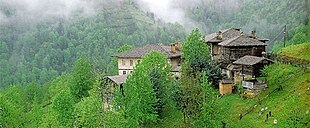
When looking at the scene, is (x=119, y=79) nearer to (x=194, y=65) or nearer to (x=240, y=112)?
(x=194, y=65)

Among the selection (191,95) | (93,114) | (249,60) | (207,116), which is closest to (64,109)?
(93,114)

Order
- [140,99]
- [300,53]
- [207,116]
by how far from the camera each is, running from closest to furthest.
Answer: [207,116] < [140,99] < [300,53]

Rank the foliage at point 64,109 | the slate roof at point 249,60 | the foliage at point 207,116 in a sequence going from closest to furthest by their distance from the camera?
1. the foliage at point 207,116
2. the foliage at point 64,109
3. the slate roof at point 249,60

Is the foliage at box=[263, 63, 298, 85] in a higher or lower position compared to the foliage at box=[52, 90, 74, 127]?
higher

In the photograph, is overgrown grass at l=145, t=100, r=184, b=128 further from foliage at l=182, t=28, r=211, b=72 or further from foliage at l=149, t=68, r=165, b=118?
foliage at l=182, t=28, r=211, b=72

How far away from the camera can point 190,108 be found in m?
43.8

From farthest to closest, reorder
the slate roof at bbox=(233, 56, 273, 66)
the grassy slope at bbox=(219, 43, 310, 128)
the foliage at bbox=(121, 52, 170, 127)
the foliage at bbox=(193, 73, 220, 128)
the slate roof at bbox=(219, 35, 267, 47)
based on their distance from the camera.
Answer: the slate roof at bbox=(219, 35, 267, 47) → the slate roof at bbox=(233, 56, 273, 66) → the foliage at bbox=(121, 52, 170, 127) → the grassy slope at bbox=(219, 43, 310, 128) → the foliage at bbox=(193, 73, 220, 128)

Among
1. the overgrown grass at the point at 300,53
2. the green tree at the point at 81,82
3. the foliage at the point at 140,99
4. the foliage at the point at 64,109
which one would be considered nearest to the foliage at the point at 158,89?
the foliage at the point at 140,99

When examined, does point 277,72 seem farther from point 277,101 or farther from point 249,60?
point 277,101

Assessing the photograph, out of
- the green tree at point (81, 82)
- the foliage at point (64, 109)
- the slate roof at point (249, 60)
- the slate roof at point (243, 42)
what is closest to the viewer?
the foliage at point (64, 109)

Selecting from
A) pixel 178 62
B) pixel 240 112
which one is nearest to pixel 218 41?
pixel 178 62

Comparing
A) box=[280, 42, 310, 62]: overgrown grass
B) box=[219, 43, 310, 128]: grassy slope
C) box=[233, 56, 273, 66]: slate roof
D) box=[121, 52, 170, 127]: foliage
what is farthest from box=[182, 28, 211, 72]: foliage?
box=[280, 42, 310, 62]: overgrown grass

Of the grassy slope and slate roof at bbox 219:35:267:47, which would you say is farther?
slate roof at bbox 219:35:267:47

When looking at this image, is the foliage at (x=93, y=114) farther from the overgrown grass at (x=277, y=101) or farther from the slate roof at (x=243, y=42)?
the slate roof at (x=243, y=42)
